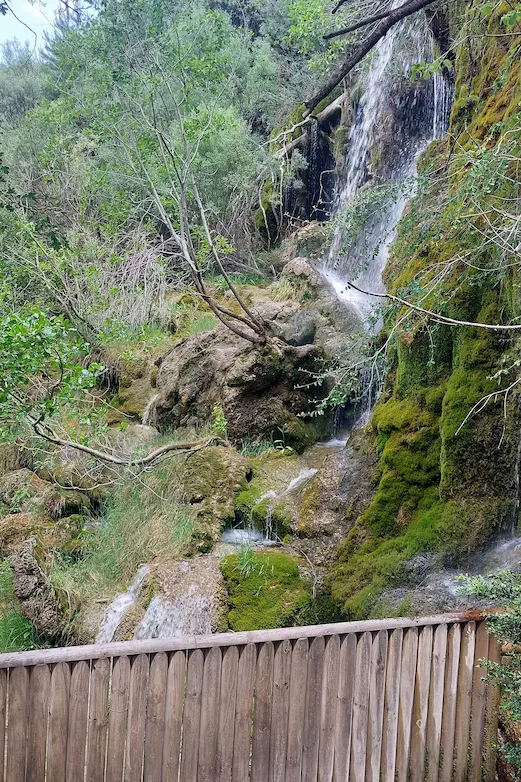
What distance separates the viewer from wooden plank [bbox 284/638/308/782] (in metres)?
2.89

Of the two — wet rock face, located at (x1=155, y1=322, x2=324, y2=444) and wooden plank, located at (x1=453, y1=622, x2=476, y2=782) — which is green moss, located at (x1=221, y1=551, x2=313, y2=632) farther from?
wet rock face, located at (x1=155, y1=322, x2=324, y2=444)

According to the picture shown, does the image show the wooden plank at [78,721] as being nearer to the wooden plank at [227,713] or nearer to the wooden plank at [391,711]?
the wooden plank at [227,713]

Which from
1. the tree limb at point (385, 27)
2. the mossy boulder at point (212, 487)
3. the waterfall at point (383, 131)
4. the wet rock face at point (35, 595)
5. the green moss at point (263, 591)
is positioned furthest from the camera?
the waterfall at point (383, 131)

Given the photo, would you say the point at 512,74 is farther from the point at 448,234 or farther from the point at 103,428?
the point at 103,428

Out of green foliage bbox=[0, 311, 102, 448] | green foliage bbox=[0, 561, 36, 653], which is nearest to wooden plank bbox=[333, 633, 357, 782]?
green foliage bbox=[0, 311, 102, 448]

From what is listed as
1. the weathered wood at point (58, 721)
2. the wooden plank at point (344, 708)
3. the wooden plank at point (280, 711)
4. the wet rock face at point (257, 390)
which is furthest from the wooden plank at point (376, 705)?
the wet rock face at point (257, 390)

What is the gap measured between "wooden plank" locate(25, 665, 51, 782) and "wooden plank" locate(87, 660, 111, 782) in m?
0.19

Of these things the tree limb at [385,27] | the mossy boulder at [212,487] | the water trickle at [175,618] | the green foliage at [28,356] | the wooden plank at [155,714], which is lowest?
the water trickle at [175,618]

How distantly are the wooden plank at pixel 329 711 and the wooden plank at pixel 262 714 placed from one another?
278 mm

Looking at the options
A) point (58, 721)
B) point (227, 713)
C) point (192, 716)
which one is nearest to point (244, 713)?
point (227, 713)

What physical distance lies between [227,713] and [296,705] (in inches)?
13.5

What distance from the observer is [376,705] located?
3033mm

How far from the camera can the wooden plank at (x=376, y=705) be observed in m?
3.01

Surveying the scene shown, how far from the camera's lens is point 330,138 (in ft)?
49.7
